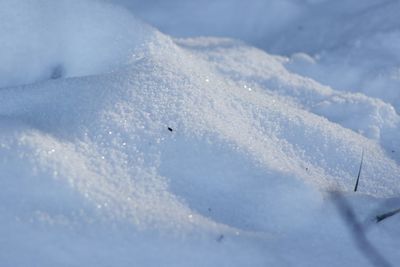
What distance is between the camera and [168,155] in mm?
1247

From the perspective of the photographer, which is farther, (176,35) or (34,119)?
(176,35)

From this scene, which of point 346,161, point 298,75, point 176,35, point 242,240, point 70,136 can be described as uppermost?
point 176,35

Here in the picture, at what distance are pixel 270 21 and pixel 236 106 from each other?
0.97 metres

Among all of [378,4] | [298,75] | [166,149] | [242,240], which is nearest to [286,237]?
[242,240]

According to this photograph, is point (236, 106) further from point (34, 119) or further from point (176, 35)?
point (176, 35)

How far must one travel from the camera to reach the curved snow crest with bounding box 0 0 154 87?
4.87 ft

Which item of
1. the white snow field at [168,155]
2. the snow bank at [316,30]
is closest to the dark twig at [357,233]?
the white snow field at [168,155]

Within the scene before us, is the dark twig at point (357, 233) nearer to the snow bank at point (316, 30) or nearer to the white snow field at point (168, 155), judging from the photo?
the white snow field at point (168, 155)

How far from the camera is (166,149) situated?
1.26m

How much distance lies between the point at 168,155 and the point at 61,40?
0.50 m

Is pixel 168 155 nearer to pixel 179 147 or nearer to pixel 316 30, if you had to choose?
pixel 179 147

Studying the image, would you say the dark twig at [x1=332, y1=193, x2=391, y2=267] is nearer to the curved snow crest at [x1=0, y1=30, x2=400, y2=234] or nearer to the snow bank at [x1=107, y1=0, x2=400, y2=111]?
the curved snow crest at [x1=0, y1=30, x2=400, y2=234]

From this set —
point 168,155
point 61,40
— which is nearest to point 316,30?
point 61,40

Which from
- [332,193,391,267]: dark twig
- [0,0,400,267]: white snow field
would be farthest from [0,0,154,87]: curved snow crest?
[332,193,391,267]: dark twig
